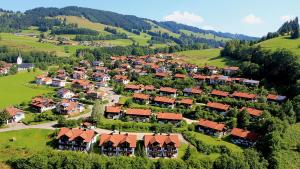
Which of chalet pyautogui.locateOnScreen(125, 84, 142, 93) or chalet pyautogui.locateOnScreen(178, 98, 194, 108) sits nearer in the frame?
chalet pyautogui.locateOnScreen(178, 98, 194, 108)

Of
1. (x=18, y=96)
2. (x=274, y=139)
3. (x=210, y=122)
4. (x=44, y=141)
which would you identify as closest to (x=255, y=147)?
(x=274, y=139)

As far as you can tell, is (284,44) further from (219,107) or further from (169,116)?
(169,116)

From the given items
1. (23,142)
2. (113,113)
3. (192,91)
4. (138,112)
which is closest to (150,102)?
(192,91)

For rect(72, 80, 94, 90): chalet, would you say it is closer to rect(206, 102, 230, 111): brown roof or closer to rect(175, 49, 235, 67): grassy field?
rect(206, 102, 230, 111): brown roof

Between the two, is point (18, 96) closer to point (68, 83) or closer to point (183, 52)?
point (68, 83)

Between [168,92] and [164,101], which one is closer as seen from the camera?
[164,101]

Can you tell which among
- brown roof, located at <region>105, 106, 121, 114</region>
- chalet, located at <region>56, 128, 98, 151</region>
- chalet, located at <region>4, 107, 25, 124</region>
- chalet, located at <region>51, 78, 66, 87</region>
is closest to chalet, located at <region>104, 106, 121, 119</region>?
brown roof, located at <region>105, 106, 121, 114</region>
